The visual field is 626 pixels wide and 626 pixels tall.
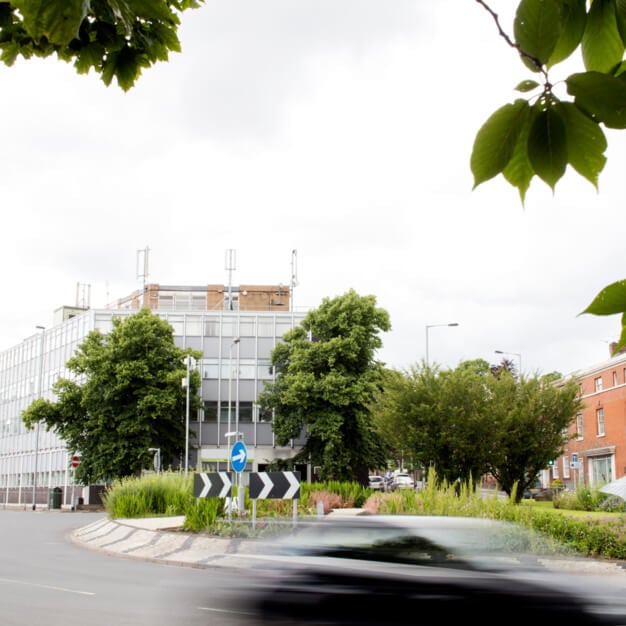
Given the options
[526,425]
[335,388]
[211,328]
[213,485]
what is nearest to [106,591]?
[213,485]

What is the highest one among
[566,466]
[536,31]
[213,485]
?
[536,31]

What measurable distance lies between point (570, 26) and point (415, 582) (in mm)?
6110

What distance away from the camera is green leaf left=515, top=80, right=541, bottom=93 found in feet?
4.30

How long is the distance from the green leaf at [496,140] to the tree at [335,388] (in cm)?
4469

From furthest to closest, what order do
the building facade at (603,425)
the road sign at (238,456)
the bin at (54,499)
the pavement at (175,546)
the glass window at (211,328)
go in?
the glass window at (211,328), the bin at (54,499), the building facade at (603,425), the road sign at (238,456), the pavement at (175,546)

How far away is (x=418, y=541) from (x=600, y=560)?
8097 millimetres

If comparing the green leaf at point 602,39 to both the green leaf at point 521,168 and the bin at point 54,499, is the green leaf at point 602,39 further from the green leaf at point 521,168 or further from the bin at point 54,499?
the bin at point 54,499

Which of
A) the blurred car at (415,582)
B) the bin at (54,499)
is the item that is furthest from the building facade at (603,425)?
the blurred car at (415,582)

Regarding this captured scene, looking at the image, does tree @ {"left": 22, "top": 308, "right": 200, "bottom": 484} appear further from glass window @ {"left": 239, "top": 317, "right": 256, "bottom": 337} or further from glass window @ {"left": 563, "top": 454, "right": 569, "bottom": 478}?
glass window @ {"left": 563, "top": 454, "right": 569, "bottom": 478}

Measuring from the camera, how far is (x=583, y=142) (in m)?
1.36

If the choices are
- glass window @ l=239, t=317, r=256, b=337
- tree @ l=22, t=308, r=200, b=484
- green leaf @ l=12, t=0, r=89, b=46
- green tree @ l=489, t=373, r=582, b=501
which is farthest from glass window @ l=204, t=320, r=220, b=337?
green leaf @ l=12, t=0, r=89, b=46

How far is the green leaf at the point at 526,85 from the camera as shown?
1.31 m

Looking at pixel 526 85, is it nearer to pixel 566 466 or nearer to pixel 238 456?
pixel 238 456

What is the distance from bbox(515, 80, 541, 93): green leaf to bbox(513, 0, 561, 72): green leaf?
22mm
